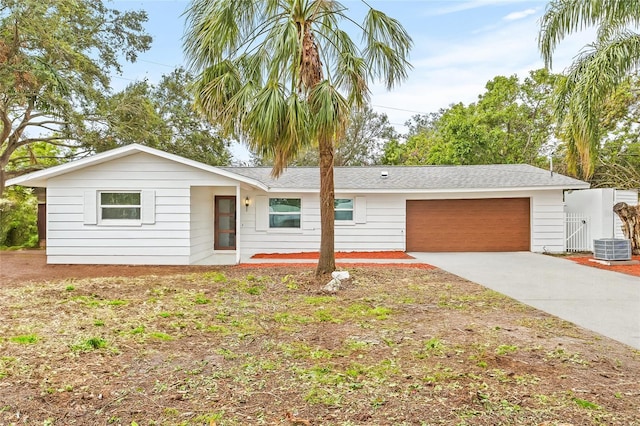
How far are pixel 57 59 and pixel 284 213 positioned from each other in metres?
9.61

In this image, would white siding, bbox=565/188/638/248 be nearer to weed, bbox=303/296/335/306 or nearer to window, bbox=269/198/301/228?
window, bbox=269/198/301/228

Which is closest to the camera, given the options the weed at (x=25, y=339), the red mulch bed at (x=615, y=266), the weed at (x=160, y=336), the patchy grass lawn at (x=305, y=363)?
the patchy grass lawn at (x=305, y=363)

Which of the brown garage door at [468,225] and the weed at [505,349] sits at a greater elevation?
the brown garage door at [468,225]

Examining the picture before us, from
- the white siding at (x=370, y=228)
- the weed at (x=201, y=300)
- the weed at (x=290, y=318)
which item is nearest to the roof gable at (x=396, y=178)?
the white siding at (x=370, y=228)

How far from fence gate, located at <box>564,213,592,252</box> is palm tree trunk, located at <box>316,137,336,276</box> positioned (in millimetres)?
9604

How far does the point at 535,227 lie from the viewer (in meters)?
13.1

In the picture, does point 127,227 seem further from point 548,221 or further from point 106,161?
point 548,221

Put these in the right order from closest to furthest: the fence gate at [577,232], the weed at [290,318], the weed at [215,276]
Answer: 1. the weed at [290,318]
2. the weed at [215,276]
3. the fence gate at [577,232]

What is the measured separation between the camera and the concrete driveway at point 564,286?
525cm

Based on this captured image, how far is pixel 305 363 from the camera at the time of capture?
12.3ft

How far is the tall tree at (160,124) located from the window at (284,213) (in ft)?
11.4

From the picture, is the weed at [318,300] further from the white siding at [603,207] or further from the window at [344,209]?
the white siding at [603,207]

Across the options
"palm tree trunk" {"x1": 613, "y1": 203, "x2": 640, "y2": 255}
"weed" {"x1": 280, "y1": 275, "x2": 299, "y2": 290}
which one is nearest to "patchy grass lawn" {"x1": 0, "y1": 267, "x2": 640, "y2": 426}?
"weed" {"x1": 280, "y1": 275, "x2": 299, "y2": 290}

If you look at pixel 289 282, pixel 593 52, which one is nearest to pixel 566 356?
pixel 289 282
